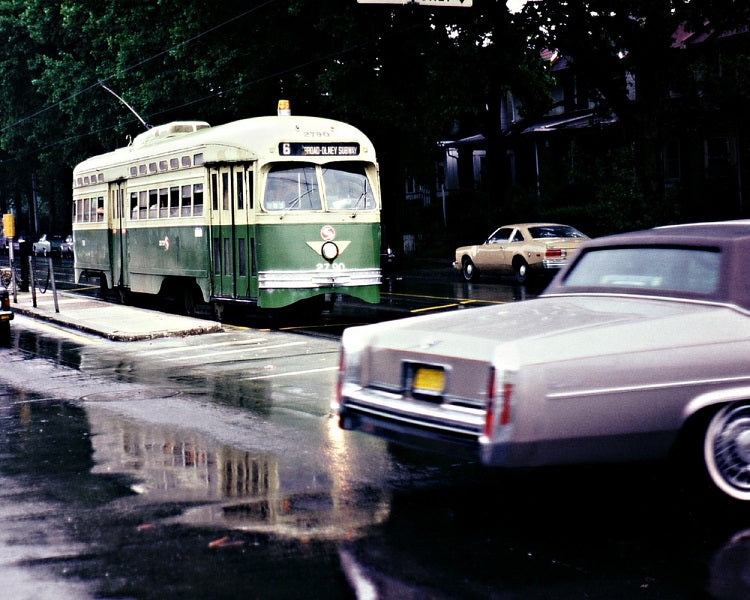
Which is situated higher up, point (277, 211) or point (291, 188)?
point (291, 188)

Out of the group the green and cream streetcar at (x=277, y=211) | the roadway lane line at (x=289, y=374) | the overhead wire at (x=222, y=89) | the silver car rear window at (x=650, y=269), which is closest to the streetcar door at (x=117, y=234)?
the green and cream streetcar at (x=277, y=211)

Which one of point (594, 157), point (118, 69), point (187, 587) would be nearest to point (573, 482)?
point (187, 587)

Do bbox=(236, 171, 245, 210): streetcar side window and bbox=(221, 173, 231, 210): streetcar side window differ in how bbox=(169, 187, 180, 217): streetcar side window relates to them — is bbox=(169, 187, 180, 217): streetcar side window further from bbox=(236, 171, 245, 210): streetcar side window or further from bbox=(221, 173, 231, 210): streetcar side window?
bbox=(236, 171, 245, 210): streetcar side window

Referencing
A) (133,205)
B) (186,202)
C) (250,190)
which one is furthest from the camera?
(133,205)

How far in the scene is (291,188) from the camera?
18797 mm

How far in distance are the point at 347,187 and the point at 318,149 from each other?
0.88 metres

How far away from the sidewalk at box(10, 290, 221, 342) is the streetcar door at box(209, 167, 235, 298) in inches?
35.1

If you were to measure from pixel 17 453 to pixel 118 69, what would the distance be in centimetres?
3848

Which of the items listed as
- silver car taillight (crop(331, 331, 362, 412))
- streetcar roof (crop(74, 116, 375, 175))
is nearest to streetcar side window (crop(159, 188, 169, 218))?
streetcar roof (crop(74, 116, 375, 175))

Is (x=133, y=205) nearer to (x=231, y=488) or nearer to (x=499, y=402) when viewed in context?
(x=231, y=488)

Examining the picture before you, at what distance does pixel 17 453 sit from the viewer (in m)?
8.38

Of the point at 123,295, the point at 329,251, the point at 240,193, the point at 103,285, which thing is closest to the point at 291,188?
the point at 240,193

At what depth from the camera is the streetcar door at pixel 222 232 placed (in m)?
19.3

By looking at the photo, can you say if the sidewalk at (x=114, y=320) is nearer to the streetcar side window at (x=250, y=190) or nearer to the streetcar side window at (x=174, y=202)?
the streetcar side window at (x=174, y=202)
